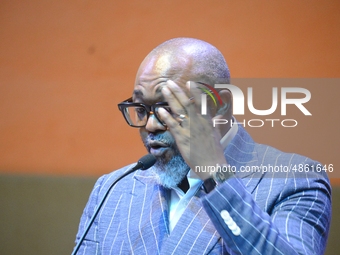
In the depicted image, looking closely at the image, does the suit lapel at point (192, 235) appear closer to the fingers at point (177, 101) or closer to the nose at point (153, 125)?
the nose at point (153, 125)

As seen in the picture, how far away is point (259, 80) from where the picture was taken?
176cm

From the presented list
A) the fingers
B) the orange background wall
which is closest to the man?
the fingers

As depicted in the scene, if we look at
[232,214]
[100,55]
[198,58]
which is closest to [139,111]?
[198,58]

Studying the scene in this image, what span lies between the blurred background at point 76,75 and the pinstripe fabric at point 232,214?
445mm

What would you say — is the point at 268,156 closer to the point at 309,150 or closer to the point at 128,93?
the point at 309,150

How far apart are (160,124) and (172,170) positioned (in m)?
0.15

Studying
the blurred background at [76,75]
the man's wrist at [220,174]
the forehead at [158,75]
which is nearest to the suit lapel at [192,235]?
the man's wrist at [220,174]

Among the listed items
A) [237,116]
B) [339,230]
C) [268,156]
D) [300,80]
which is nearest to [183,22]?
[300,80]

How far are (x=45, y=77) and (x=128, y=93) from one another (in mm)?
365

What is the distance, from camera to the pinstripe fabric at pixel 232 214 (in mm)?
1106

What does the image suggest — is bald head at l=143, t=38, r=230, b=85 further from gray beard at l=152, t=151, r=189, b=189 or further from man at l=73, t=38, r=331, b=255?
gray beard at l=152, t=151, r=189, b=189

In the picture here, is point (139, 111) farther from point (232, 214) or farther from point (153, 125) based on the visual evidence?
point (232, 214)

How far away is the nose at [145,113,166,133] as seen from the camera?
4.44 feet

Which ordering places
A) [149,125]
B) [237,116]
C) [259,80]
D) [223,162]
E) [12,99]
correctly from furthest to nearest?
[12,99] → [259,80] → [237,116] → [149,125] → [223,162]
